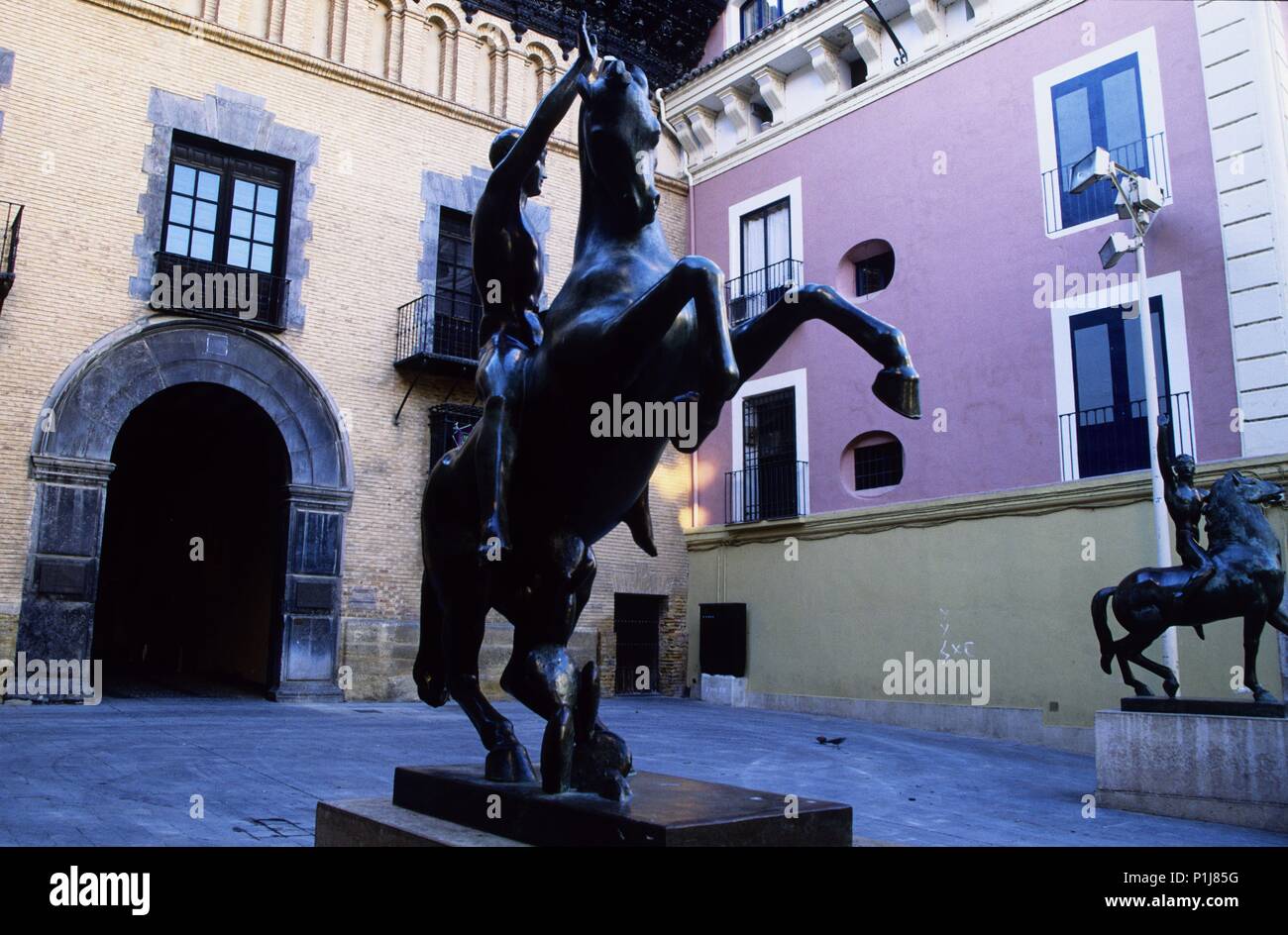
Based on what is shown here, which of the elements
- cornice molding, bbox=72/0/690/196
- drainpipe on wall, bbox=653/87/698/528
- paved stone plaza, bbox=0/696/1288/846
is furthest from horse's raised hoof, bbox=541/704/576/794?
drainpipe on wall, bbox=653/87/698/528

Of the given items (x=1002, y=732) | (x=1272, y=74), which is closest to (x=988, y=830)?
(x=1002, y=732)

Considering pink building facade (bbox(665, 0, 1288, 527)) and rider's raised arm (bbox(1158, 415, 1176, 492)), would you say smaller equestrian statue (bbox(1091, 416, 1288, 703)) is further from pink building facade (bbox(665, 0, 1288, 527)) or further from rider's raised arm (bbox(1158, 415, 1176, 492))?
pink building facade (bbox(665, 0, 1288, 527))

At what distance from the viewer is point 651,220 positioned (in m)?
3.54

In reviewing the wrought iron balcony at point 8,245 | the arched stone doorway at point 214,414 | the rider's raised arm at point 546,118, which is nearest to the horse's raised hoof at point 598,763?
the rider's raised arm at point 546,118

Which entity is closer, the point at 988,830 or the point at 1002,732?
the point at 988,830

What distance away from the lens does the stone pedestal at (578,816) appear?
2.59m

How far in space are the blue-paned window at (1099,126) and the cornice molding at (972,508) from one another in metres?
4.01

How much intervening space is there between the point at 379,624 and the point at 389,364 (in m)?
4.46

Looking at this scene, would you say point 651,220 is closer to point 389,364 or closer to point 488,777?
point 488,777

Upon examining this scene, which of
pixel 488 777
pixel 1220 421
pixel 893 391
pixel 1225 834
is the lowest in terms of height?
pixel 1225 834

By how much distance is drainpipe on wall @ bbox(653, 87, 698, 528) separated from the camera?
68.2 ft

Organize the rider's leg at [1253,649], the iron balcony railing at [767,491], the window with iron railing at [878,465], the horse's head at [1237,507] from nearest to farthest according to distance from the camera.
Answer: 1. the rider's leg at [1253,649]
2. the horse's head at [1237,507]
3. the window with iron railing at [878,465]
4. the iron balcony railing at [767,491]

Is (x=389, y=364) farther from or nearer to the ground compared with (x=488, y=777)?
farther from the ground

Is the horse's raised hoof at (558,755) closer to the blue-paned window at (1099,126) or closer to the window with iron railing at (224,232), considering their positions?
the blue-paned window at (1099,126)
